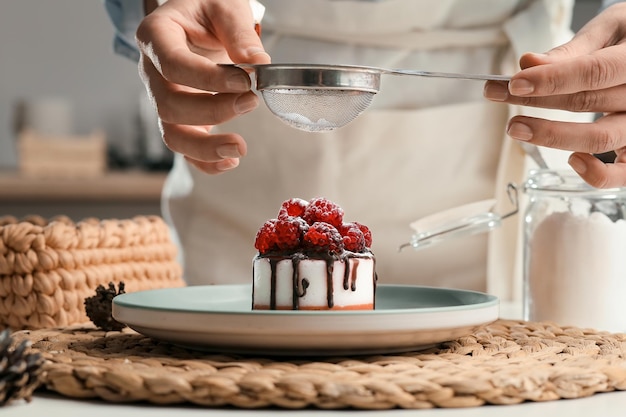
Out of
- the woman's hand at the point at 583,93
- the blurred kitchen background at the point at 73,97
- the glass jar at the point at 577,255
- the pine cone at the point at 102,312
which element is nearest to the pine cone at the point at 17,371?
the pine cone at the point at 102,312

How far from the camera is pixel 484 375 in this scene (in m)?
0.63

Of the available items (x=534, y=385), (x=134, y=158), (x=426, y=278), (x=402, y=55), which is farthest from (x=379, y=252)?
(x=134, y=158)

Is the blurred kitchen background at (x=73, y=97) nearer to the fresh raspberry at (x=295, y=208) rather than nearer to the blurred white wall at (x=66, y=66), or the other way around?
the blurred white wall at (x=66, y=66)

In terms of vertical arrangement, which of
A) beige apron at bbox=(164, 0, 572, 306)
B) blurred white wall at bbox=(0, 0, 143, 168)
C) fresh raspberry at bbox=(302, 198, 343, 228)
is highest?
blurred white wall at bbox=(0, 0, 143, 168)

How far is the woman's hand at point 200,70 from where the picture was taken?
32.4 inches

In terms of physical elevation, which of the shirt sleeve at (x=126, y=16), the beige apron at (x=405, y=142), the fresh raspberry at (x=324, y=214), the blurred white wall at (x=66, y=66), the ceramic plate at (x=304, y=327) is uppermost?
the blurred white wall at (x=66, y=66)

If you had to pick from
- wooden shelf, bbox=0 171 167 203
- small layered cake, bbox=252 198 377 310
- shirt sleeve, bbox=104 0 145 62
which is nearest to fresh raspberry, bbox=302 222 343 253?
small layered cake, bbox=252 198 377 310

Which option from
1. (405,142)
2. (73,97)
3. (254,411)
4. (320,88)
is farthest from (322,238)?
(73,97)

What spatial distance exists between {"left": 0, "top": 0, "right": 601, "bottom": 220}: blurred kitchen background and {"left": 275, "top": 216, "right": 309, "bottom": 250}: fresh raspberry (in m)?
2.23

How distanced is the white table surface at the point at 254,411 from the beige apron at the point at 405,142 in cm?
73

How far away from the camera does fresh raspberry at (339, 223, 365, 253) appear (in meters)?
0.85

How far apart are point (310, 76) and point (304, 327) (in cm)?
22

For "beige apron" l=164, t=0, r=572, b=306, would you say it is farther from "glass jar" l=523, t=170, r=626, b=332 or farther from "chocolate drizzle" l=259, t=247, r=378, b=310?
"chocolate drizzle" l=259, t=247, r=378, b=310

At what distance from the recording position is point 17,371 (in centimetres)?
60
